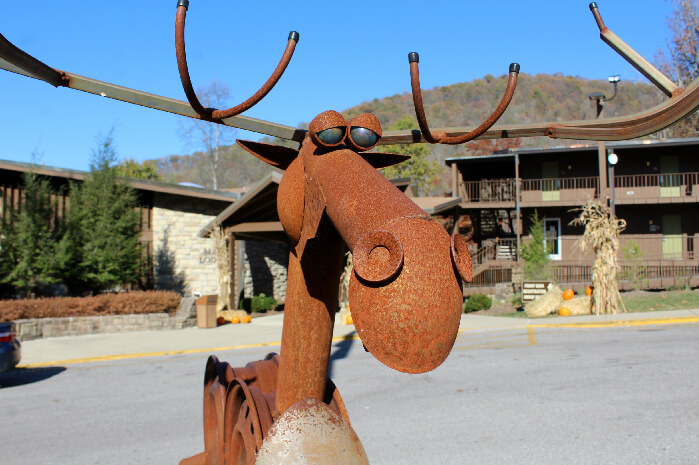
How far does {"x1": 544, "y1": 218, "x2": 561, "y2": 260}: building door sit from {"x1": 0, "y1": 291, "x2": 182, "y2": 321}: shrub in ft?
64.1

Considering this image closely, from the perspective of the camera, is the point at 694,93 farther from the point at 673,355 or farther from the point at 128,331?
the point at 128,331

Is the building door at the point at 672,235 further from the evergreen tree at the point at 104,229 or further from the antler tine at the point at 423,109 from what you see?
the antler tine at the point at 423,109

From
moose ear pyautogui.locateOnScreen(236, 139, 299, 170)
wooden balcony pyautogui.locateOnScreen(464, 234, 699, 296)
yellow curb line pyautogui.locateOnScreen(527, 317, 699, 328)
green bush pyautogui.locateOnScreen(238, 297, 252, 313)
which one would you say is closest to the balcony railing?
wooden balcony pyautogui.locateOnScreen(464, 234, 699, 296)

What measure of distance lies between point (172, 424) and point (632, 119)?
255 inches

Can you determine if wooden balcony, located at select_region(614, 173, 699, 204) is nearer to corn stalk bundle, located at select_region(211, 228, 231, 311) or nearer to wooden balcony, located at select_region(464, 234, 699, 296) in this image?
wooden balcony, located at select_region(464, 234, 699, 296)

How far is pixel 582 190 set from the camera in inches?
1160

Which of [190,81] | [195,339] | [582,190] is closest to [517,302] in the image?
[195,339]

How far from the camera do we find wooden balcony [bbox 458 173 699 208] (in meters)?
28.3

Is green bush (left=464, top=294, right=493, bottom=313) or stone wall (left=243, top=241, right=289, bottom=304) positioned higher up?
stone wall (left=243, top=241, right=289, bottom=304)

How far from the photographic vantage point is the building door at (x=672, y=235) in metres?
28.5

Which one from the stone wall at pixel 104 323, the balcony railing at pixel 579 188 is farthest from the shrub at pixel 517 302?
the stone wall at pixel 104 323

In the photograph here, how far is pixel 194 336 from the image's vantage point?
1547cm

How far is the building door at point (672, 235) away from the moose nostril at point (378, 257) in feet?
102

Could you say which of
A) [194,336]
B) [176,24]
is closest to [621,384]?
[176,24]
